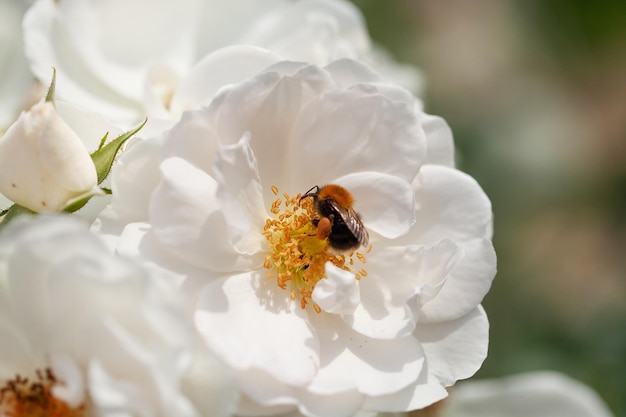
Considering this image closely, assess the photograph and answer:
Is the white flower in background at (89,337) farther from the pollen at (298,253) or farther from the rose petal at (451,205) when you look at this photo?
the rose petal at (451,205)

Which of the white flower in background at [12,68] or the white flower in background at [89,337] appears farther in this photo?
the white flower in background at [12,68]

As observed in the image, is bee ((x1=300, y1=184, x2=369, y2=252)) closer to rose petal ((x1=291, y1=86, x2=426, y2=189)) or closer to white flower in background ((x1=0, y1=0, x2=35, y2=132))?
rose petal ((x1=291, y1=86, x2=426, y2=189))

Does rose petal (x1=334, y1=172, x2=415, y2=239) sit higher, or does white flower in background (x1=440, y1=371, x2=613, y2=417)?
rose petal (x1=334, y1=172, x2=415, y2=239)

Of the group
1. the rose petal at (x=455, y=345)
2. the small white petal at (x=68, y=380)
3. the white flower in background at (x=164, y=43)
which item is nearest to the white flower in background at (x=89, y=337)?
the small white petal at (x=68, y=380)

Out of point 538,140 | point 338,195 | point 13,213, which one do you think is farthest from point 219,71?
point 538,140

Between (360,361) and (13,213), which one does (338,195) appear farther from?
(13,213)

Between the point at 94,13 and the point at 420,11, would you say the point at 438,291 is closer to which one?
the point at 94,13

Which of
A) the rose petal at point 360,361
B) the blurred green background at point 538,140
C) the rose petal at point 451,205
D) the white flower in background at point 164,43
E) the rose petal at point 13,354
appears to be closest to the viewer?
the rose petal at point 13,354

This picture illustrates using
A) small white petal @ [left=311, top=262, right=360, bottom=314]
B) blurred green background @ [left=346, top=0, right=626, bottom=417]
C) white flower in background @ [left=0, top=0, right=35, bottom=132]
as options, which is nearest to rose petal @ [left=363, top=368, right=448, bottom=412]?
small white petal @ [left=311, top=262, right=360, bottom=314]

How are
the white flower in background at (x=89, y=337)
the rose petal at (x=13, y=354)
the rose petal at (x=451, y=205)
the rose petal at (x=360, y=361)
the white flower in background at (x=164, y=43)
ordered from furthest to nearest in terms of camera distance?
the white flower in background at (x=164, y=43) < the rose petal at (x=451, y=205) < the rose petal at (x=360, y=361) < the rose petal at (x=13, y=354) < the white flower in background at (x=89, y=337)

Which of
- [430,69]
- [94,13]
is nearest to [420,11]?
[430,69]
